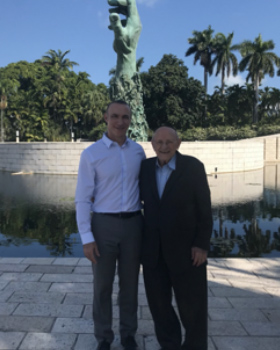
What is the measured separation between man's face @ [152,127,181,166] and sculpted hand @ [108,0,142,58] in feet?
56.2

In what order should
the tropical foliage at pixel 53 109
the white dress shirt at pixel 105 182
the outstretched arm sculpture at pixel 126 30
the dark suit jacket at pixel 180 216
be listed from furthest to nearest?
the tropical foliage at pixel 53 109, the outstretched arm sculpture at pixel 126 30, the white dress shirt at pixel 105 182, the dark suit jacket at pixel 180 216

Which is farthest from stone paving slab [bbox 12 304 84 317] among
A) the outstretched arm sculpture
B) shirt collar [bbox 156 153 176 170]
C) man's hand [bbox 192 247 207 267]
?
the outstretched arm sculpture

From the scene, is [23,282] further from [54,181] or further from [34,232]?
[54,181]

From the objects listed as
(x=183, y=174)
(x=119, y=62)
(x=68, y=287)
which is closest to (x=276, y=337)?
(x=183, y=174)

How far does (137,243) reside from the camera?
273 centimetres

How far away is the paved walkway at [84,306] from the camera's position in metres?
2.93

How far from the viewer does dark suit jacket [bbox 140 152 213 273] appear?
2.51 metres

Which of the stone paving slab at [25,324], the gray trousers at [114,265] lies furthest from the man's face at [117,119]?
the stone paving slab at [25,324]

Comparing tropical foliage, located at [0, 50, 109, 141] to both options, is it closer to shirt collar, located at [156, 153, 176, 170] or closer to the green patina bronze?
the green patina bronze

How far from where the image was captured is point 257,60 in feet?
119

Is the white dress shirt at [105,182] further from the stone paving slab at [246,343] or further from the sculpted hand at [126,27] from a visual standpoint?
the sculpted hand at [126,27]

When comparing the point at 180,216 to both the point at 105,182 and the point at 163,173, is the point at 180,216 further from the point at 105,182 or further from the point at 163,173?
the point at 105,182

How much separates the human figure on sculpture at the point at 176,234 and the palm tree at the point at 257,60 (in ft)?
119

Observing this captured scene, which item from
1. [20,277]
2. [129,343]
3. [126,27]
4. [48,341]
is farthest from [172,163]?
[126,27]
